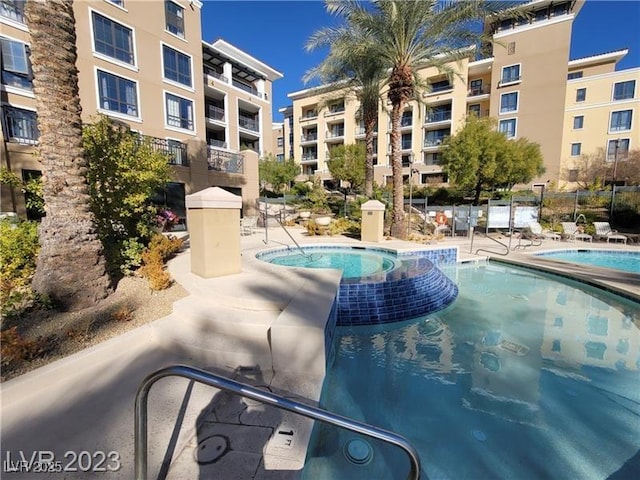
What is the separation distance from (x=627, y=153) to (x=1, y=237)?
41.8 metres

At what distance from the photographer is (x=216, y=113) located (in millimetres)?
25703

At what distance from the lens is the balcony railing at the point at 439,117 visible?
32.4 m

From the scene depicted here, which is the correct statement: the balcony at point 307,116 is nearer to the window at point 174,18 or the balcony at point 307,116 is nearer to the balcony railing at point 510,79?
the balcony railing at point 510,79

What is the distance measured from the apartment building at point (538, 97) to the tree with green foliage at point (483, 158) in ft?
16.6

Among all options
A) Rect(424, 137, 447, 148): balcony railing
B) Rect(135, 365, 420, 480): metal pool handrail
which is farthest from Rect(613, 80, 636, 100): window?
Rect(135, 365, 420, 480): metal pool handrail

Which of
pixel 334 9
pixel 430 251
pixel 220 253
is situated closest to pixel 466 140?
pixel 334 9

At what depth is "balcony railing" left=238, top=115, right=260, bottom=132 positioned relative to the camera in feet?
94.7

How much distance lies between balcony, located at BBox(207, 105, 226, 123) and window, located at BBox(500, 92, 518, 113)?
29087 millimetres

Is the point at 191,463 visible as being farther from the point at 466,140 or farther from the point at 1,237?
the point at 466,140

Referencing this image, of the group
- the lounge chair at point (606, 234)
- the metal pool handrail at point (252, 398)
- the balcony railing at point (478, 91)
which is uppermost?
the balcony railing at point (478, 91)

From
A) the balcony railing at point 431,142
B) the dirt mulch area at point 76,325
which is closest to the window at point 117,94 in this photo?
the dirt mulch area at point 76,325

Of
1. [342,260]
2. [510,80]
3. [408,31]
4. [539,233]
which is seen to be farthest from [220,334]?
[510,80]

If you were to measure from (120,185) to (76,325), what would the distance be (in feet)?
11.0

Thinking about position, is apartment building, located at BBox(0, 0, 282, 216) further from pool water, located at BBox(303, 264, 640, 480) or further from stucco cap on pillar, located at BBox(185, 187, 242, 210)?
pool water, located at BBox(303, 264, 640, 480)
